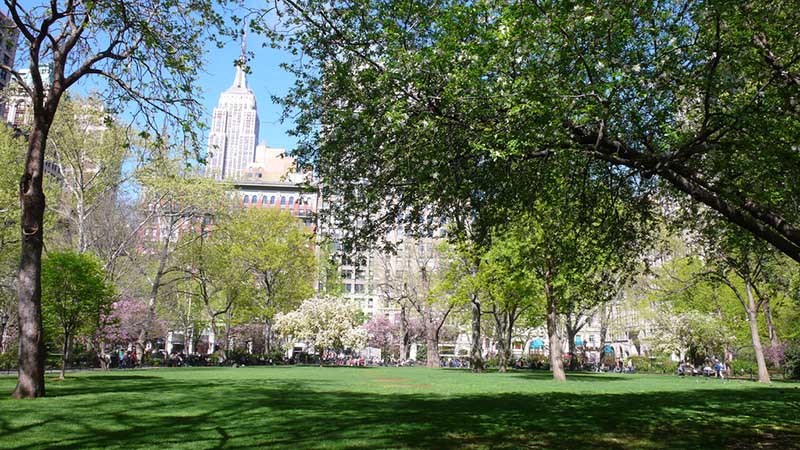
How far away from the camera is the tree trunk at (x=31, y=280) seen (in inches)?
529

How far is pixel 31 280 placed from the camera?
1385 centimetres

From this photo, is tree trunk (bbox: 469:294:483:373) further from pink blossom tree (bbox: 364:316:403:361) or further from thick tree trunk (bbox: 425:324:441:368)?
pink blossom tree (bbox: 364:316:403:361)

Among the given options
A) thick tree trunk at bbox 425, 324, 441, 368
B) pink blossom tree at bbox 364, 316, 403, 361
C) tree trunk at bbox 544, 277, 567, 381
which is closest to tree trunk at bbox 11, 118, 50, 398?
tree trunk at bbox 544, 277, 567, 381

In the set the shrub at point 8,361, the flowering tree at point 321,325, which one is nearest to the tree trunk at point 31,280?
the shrub at point 8,361

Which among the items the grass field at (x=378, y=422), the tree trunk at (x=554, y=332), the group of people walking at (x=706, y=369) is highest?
the tree trunk at (x=554, y=332)

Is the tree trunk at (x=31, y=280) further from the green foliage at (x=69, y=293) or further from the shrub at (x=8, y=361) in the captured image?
the shrub at (x=8, y=361)

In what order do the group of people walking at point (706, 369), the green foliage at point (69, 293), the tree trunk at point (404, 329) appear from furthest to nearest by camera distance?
the tree trunk at point (404, 329) → the group of people walking at point (706, 369) → the green foliage at point (69, 293)

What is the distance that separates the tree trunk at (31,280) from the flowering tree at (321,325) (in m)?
33.8

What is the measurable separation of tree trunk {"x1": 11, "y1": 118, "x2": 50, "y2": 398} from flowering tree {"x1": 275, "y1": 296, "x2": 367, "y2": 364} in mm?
33760

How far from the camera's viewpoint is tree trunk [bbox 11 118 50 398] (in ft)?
44.1

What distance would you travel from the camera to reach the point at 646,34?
9.97 metres

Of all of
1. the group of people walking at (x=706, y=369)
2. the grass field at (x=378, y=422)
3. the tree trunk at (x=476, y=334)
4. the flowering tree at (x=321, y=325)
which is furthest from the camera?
the flowering tree at (x=321, y=325)

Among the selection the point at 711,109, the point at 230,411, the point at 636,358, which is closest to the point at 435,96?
the point at 711,109

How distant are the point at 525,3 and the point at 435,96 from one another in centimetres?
209
